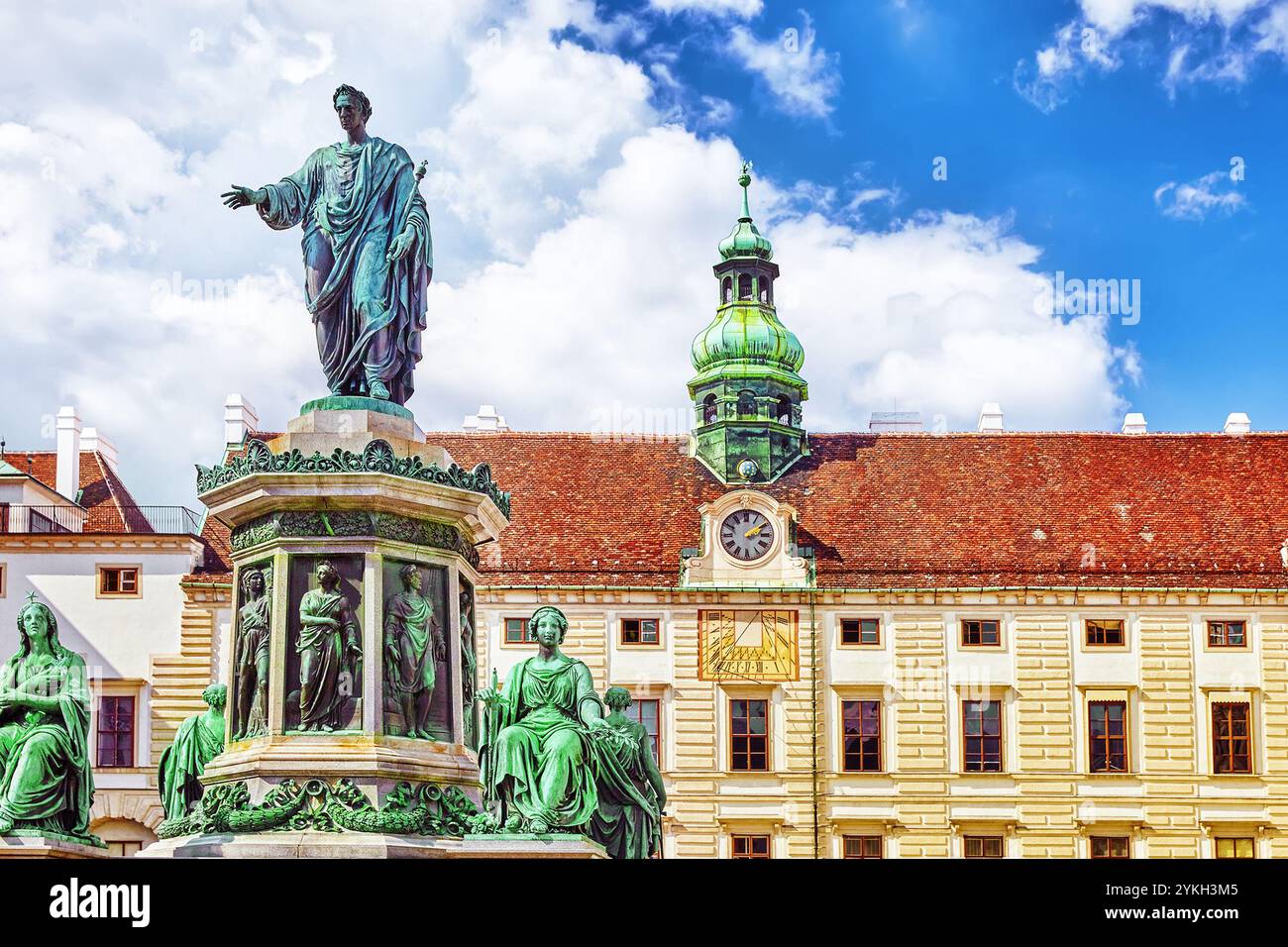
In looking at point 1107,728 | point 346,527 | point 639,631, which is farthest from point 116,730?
point 346,527

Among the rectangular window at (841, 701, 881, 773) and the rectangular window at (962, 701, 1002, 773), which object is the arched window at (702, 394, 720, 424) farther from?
the rectangular window at (962, 701, 1002, 773)

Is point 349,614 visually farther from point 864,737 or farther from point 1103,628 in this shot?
point 1103,628

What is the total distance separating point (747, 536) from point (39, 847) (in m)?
36.5

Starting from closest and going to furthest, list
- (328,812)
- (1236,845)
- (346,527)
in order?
1. (328,812)
2. (346,527)
3. (1236,845)

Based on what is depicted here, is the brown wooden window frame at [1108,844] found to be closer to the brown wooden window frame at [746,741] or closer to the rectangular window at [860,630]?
the rectangular window at [860,630]

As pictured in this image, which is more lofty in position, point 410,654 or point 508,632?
point 508,632

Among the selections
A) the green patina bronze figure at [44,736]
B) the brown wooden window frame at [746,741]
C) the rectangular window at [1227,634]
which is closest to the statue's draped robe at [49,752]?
the green patina bronze figure at [44,736]

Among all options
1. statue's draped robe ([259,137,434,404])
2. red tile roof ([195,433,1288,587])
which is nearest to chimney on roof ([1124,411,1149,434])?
red tile roof ([195,433,1288,587])

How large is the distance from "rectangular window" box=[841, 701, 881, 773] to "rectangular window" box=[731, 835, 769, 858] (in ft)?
7.97

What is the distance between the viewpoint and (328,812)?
48.3 ft

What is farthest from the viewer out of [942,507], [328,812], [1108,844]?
[942,507]

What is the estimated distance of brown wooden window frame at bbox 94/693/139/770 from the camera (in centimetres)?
4872

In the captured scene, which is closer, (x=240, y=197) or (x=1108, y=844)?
(x=240, y=197)
